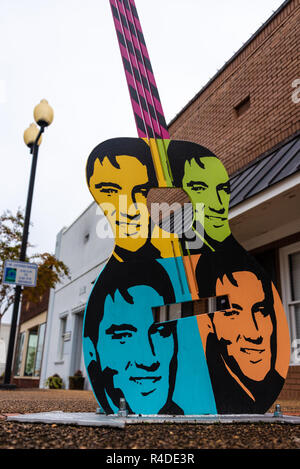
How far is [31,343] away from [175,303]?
18.3 meters

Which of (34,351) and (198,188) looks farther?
(34,351)

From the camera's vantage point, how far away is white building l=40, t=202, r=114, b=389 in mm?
13101

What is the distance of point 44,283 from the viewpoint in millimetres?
10453

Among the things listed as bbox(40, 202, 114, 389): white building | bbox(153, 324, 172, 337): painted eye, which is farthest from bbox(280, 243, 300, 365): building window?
bbox(40, 202, 114, 389): white building

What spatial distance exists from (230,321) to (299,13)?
5.54 m

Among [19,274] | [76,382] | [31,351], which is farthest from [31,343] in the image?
[19,274]

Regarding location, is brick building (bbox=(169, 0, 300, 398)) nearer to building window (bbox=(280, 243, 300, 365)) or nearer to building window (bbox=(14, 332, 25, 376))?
building window (bbox=(280, 243, 300, 365))

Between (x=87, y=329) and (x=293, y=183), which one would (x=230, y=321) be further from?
(x=293, y=183)

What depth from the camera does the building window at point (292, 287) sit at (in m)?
5.93

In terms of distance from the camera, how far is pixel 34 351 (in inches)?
751

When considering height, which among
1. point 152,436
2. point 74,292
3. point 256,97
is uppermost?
point 256,97

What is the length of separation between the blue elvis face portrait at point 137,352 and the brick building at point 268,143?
2681 mm

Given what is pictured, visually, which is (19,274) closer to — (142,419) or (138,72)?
(138,72)
